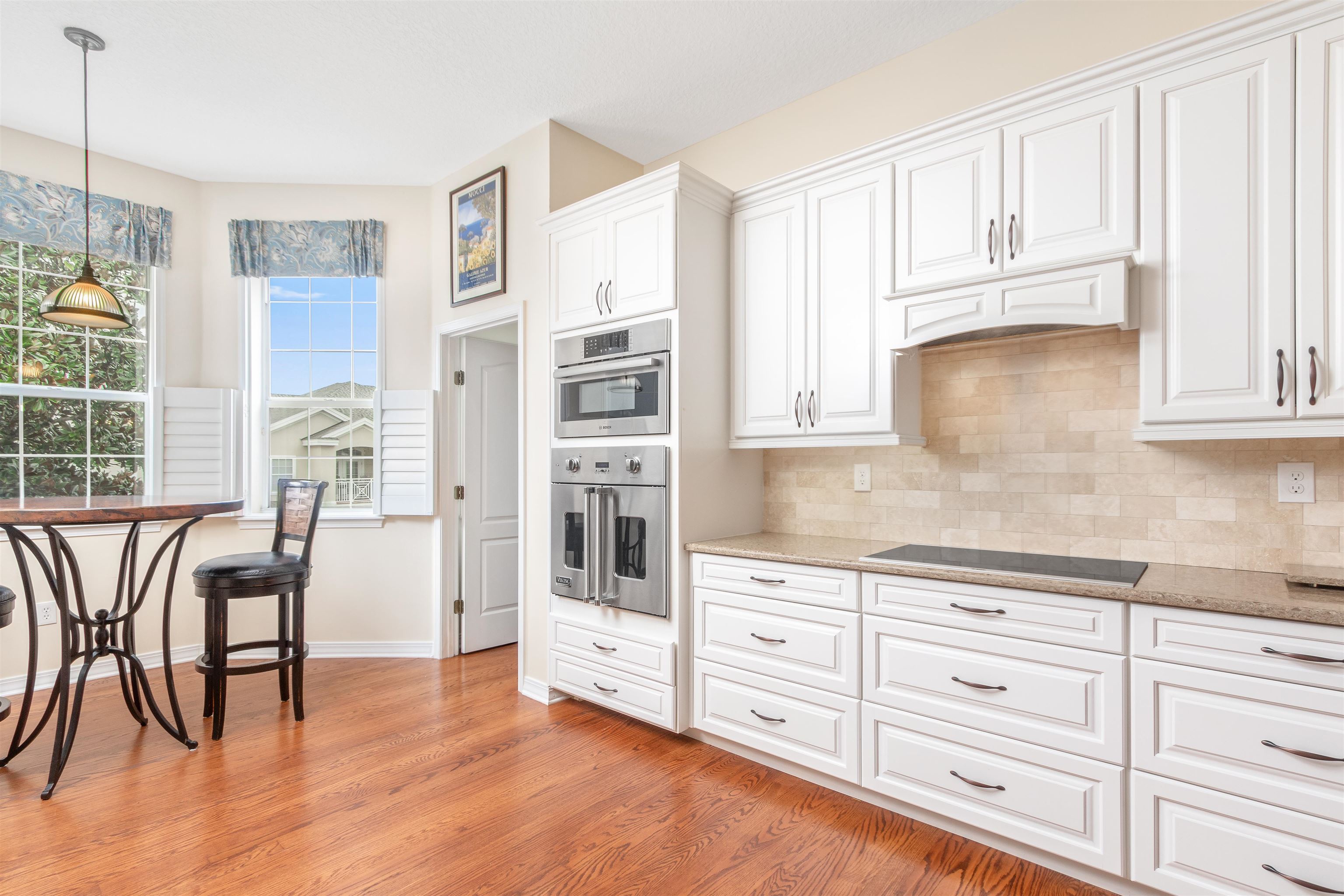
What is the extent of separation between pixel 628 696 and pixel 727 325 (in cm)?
172

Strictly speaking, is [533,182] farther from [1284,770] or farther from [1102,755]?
[1284,770]

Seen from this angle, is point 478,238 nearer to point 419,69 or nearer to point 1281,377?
point 419,69

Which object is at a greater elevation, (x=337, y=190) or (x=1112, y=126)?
(x=337, y=190)

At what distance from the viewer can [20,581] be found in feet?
11.4

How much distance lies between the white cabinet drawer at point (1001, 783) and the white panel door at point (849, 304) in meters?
1.07

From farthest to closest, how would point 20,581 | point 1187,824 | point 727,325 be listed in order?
point 20,581 → point 727,325 → point 1187,824

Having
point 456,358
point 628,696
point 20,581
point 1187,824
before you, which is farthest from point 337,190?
point 1187,824

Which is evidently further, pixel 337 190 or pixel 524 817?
pixel 337 190

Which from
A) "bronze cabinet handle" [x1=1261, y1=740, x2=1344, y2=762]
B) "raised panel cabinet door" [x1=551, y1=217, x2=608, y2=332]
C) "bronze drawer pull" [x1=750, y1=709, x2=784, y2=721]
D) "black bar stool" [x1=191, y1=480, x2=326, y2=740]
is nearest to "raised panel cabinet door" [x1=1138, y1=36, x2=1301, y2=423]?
"bronze cabinet handle" [x1=1261, y1=740, x2=1344, y2=762]

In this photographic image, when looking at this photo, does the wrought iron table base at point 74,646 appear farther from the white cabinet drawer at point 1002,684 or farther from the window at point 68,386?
the white cabinet drawer at point 1002,684

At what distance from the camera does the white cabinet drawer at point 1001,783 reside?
1.80m

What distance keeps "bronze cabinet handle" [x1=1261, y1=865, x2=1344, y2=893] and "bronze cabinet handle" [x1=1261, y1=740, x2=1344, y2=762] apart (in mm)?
280

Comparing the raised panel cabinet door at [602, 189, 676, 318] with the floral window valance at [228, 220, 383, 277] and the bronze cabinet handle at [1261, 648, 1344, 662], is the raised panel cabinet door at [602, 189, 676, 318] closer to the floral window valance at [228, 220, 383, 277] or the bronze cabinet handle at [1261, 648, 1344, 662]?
the floral window valance at [228, 220, 383, 277]

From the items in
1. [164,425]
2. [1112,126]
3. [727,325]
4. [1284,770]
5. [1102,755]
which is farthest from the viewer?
[164,425]
